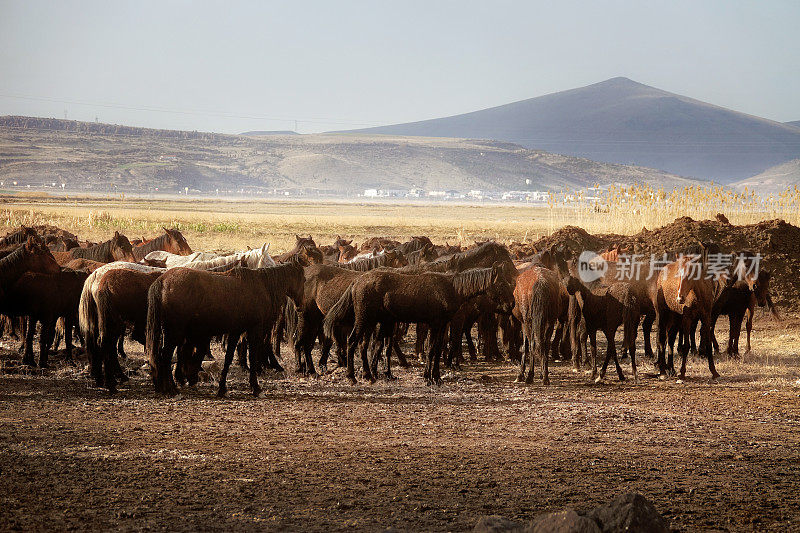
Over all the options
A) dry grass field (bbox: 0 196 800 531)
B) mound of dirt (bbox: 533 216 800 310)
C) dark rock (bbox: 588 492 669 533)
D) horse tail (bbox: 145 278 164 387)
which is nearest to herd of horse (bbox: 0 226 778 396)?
horse tail (bbox: 145 278 164 387)

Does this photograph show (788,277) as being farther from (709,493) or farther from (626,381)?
(709,493)

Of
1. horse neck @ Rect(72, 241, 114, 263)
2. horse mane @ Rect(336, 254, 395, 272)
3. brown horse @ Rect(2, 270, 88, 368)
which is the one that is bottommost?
brown horse @ Rect(2, 270, 88, 368)

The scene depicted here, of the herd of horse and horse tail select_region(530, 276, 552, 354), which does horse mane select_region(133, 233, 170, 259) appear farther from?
horse tail select_region(530, 276, 552, 354)

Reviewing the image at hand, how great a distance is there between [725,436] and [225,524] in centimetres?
553

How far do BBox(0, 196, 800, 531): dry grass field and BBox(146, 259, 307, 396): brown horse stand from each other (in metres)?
0.55

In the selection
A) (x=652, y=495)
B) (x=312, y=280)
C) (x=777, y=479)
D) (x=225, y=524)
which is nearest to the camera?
(x=225, y=524)

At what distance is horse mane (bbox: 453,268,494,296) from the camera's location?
12.2 metres

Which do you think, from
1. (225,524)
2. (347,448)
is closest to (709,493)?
(347,448)

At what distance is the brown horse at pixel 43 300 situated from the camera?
40.8ft

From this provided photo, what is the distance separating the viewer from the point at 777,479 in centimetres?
746

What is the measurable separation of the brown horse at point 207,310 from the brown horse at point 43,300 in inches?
103

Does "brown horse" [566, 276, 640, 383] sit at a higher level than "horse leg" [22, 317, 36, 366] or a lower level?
higher

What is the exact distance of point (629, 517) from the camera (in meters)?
5.21

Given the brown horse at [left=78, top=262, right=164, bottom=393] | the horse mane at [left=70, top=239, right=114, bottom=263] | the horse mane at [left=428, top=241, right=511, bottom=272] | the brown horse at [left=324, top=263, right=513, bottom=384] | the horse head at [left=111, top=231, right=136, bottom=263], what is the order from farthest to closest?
the horse head at [left=111, top=231, right=136, bottom=263] → the horse mane at [left=70, top=239, right=114, bottom=263] → the horse mane at [left=428, top=241, right=511, bottom=272] → the brown horse at [left=324, top=263, right=513, bottom=384] → the brown horse at [left=78, top=262, right=164, bottom=393]
